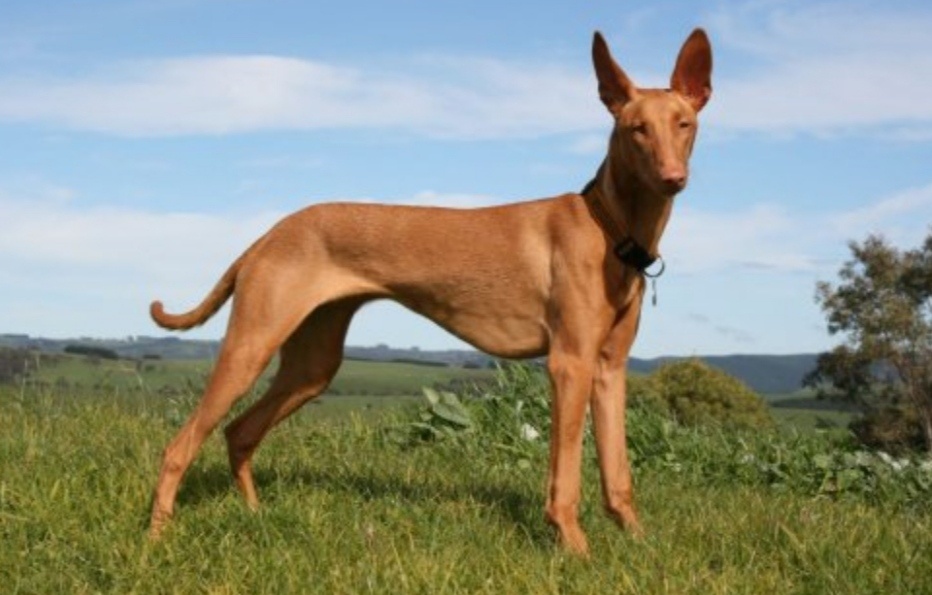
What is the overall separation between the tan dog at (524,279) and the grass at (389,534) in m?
0.35

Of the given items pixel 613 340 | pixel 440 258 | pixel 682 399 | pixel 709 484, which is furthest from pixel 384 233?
pixel 682 399

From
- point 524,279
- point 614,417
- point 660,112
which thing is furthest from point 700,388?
point 660,112

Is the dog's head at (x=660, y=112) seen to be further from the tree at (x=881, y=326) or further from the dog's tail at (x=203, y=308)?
the tree at (x=881, y=326)

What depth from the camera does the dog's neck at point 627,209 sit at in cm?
667

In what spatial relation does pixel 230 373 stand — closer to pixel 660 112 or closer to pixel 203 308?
pixel 203 308

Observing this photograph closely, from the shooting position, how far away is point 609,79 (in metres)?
6.64

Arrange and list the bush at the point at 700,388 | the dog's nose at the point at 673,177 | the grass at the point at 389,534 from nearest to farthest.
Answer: the grass at the point at 389,534, the dog's nose at the point at 673,177, the bush at the point at 700,388

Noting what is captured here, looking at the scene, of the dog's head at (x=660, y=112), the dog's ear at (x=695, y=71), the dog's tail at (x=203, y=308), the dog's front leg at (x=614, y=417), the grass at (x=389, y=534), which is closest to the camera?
the grass at (x=389, y=534)

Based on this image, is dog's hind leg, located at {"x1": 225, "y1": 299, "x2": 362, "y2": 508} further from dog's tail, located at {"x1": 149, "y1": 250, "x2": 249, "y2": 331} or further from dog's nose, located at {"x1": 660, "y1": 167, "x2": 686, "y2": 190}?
dog's nose, located at {"x1": 660, "y1": 167, "x2": 686, "y2": 190}

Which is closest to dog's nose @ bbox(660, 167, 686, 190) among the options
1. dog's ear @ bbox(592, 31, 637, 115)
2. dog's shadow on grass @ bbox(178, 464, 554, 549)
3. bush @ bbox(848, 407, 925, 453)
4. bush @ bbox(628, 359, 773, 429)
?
dog's ear @ bbox(592, 31, 637, 115)

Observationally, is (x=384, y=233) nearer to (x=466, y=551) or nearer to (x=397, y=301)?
(x=397, y=301)

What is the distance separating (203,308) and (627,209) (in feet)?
8.75

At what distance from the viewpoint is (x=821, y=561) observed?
5914 mm

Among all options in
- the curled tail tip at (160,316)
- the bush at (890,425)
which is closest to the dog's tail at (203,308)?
the curled tail tip at (160,316)
